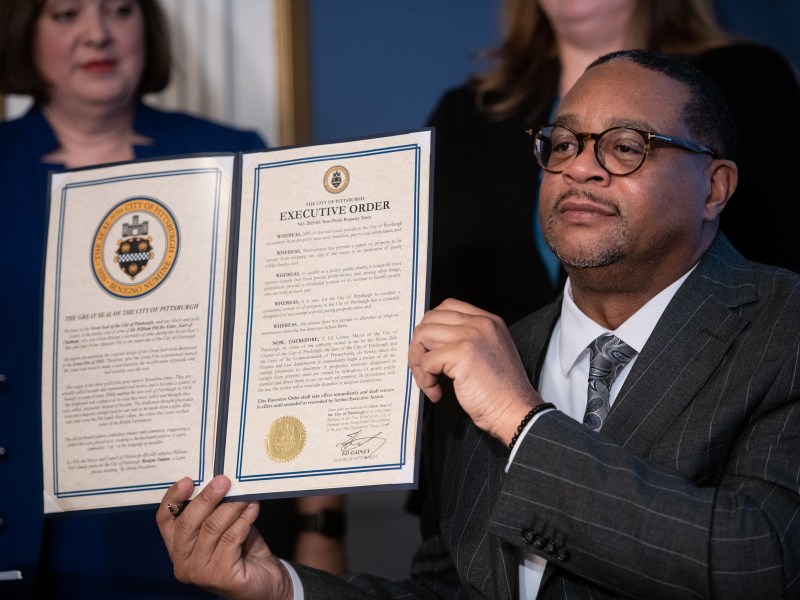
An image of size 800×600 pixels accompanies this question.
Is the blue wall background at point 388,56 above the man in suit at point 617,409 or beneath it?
above

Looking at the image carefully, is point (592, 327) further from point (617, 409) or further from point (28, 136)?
point (28, 136)

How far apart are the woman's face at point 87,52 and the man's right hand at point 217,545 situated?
45.8 inches

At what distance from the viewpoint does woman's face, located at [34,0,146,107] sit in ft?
8.36

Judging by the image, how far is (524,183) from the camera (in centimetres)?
252

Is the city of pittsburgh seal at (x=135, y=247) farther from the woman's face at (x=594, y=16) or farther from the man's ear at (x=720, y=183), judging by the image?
the woman's face at (x=594, y=16)

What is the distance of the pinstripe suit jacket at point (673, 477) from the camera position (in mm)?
1525

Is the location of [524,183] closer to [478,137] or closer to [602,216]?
[478,137]

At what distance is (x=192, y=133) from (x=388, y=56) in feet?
2.34

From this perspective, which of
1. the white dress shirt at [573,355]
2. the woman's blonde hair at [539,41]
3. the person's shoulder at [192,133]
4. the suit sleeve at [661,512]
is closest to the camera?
the suit sleeve at [661,512]

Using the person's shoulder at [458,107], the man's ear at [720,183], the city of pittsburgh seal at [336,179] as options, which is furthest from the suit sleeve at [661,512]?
the person's shoulder at [458,107]

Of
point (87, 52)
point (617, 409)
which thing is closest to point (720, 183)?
point (617, 409)

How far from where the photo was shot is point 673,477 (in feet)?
5.22

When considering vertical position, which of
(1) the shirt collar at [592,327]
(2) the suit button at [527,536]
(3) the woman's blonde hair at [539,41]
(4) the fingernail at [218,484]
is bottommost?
(2) the suit button at [527,536]

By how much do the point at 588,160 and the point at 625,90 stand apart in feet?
0.50
